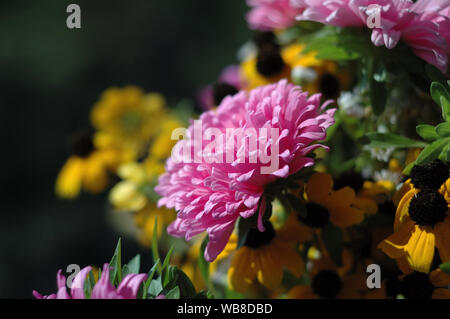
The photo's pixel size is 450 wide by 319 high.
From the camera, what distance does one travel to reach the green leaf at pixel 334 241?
17.9 inches

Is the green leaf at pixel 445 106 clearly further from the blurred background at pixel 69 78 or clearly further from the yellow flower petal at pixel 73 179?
the blurred background at pixel 69 78

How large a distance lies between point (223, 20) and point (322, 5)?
1419 millimetres

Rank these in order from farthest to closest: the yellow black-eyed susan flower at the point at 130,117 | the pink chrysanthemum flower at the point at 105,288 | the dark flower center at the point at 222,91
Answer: the yellow black-eyed susan flower at the point at 130,117 < the dark flower center at the point at 222,91 < the pink chrysanthemum flower at the point at 105,288

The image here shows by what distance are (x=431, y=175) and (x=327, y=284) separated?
13 centimetres

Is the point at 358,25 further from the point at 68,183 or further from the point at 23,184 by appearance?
the point at 23,184

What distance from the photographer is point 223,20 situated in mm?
1811

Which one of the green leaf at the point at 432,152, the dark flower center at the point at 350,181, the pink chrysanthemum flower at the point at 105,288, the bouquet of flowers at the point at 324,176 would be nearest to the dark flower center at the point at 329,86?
the bouquet of flowers at the point at 324,176

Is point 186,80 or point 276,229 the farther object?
point 186,80

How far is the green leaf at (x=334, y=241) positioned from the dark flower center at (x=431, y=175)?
8 cm

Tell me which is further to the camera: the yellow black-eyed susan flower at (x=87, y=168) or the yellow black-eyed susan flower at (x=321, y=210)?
the yellow black-eyed susan flower at (x=87, y=168)

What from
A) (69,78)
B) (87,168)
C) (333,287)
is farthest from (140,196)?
(69,78)

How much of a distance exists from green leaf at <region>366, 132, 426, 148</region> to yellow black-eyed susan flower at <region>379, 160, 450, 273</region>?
3 cm

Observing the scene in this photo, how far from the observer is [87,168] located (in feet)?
2.52

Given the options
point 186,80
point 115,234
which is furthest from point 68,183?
point 186,80
